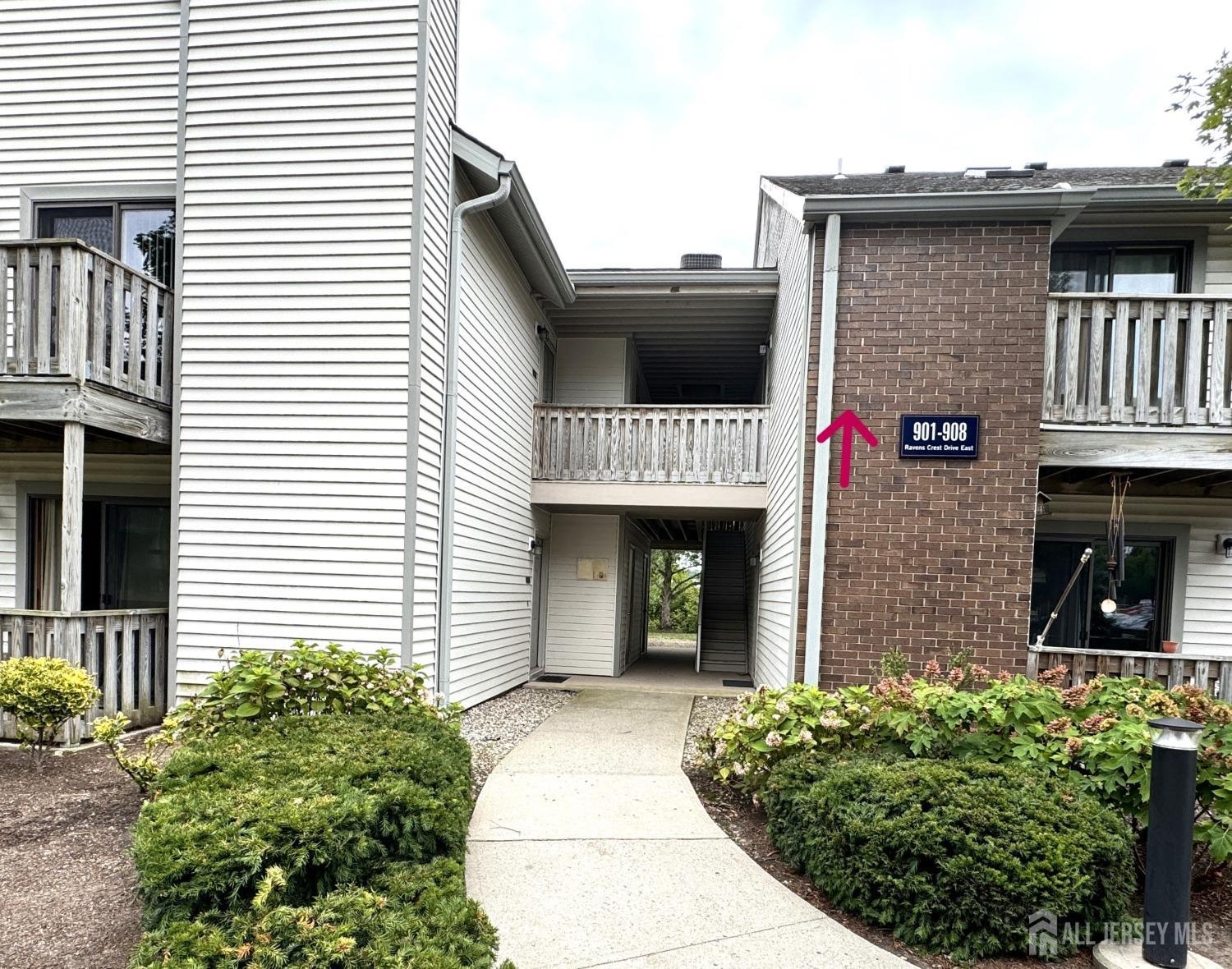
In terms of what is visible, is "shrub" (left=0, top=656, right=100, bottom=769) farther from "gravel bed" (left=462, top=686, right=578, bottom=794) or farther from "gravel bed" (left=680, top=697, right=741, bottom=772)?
"gravel bed" (left=680, top=697, right=741, bottom=772)

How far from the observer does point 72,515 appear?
5.98 m

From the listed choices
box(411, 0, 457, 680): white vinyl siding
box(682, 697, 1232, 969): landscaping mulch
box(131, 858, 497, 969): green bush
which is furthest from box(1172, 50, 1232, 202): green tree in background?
box(131, 858, 497, 969): green bush

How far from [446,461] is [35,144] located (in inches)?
212

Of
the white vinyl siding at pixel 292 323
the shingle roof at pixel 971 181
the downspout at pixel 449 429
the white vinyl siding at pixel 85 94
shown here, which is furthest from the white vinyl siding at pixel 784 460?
the white vinyl siding at pixel 85 94

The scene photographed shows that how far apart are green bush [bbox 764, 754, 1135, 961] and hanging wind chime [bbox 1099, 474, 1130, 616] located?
12.1 ft

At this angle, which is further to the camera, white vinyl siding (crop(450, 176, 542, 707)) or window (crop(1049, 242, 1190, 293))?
window (crop(1049, 242, 1190, 293))

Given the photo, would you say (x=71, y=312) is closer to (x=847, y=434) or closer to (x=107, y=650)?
(x=107, y=650)

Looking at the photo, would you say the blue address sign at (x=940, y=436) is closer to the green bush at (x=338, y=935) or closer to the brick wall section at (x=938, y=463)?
the brick wall section at (x=938, y=463)

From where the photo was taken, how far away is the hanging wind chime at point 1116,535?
259 inches

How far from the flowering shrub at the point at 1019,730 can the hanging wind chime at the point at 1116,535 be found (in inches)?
97.9

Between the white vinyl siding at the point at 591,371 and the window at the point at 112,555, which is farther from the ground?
the white vinyl siding at the point at 591,371

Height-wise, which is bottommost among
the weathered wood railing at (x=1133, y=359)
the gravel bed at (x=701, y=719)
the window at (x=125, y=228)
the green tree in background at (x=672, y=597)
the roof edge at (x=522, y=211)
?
the green tree in background at (x=672, y=597)

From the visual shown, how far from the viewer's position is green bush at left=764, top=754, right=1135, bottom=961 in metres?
3.07

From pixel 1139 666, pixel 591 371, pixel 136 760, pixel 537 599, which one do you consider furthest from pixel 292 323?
pixel 1139 666
